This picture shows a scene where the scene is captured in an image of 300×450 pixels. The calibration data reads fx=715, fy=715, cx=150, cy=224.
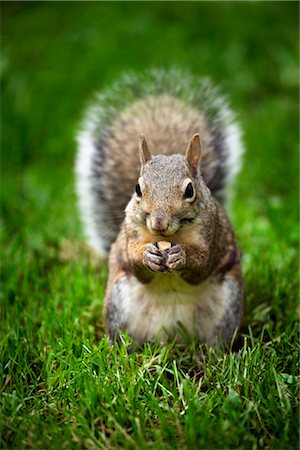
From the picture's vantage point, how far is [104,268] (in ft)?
10.6

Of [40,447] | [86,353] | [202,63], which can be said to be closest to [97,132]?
[86,353]

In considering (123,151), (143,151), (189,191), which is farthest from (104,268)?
(189,191)

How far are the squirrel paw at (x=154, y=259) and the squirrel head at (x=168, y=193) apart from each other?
55 millimetres

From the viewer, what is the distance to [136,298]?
254 cm

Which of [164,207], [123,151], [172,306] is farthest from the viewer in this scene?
[123,151]

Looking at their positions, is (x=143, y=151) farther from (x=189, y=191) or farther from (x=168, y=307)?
(x=168, y=307)

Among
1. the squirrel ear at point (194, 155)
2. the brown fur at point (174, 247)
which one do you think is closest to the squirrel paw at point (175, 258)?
the brown fur at point (174, 247)

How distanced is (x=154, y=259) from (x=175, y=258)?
0.22 ft

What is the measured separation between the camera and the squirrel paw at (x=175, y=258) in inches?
88.7

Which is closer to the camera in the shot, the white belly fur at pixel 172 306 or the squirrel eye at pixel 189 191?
the squirrel eye at pixel 189 191

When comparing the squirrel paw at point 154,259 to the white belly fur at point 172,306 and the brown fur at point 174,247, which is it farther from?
the white belly fur at point 172,306

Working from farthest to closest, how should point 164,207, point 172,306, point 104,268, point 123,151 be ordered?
point 104,268 < point 123,151 < point 172,306 < point 164,207

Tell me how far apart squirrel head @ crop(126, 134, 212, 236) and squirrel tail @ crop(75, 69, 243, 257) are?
484 millimetres

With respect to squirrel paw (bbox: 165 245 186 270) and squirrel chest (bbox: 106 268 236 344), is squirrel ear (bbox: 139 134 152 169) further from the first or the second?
squirrel chest (bbox: 106 268 236 344)
